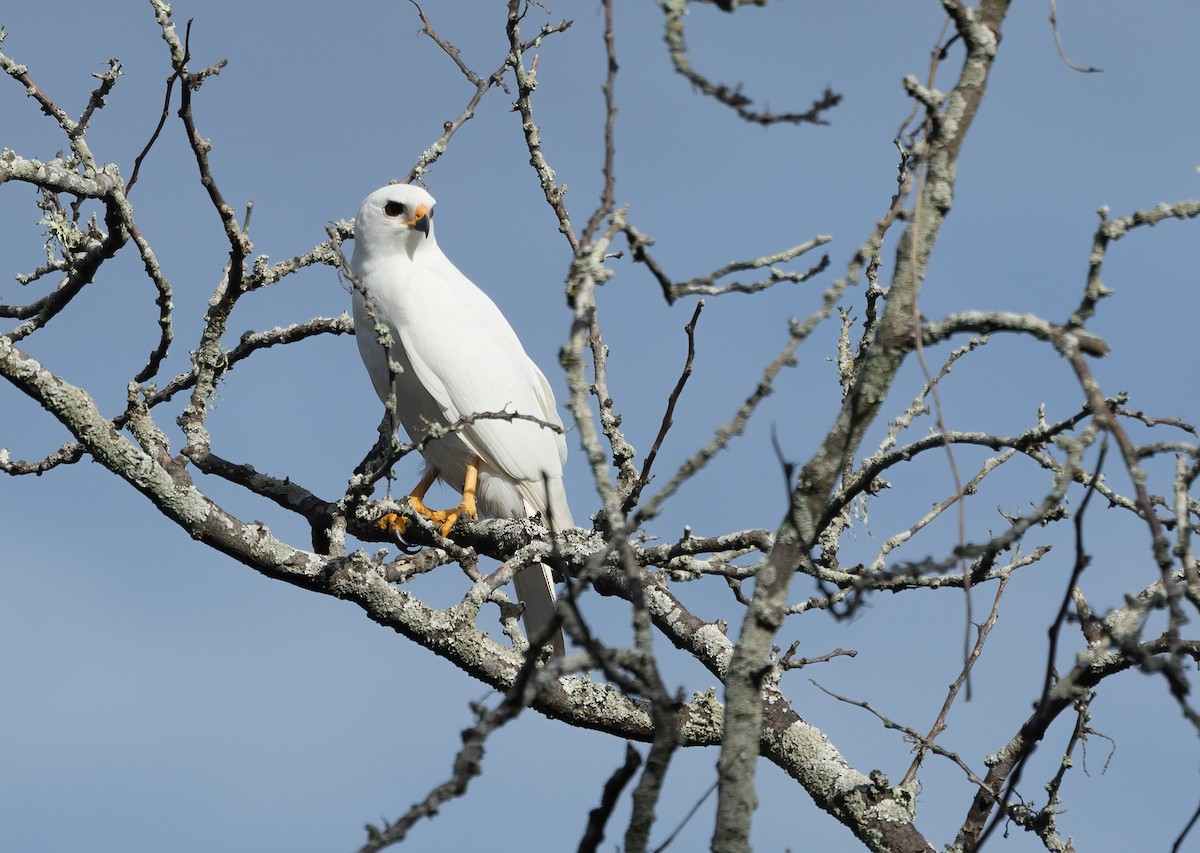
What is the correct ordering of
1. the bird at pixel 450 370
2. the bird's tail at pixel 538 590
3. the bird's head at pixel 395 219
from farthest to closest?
the bird's head at pixel 395 219, the bird at pixel 450 370, the bird's tail at pixel 538 590

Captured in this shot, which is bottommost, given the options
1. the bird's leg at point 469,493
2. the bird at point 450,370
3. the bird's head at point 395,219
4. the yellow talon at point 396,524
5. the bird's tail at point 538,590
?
the yellow talon at point 396,524

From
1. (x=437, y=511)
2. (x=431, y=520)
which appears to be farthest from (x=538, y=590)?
(x=431, y=520)

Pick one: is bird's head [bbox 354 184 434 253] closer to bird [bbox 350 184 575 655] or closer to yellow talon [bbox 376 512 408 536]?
bird [bbox 350 184 575 655]

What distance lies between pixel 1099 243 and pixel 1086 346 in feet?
0.71

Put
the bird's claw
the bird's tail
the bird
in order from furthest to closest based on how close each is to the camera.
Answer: the bird, the bird's tail, the bird's claw

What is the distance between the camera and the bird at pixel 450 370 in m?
5.35

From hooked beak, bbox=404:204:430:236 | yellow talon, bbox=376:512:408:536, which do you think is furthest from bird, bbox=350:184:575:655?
yellow talon, bbox=376:512:408:536

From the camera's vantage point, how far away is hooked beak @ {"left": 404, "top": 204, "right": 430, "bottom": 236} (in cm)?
564

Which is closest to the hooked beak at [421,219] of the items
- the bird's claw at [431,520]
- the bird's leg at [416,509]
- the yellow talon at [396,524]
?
the bird's leg at [416,509]

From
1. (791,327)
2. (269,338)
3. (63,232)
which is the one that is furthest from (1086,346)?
(63,232)

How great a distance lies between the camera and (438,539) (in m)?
3.85

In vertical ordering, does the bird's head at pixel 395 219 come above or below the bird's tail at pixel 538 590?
above

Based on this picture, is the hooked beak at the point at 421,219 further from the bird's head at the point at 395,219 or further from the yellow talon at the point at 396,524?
the yellow talon at the point at 396,524

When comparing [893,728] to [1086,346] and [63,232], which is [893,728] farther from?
[63,232]
